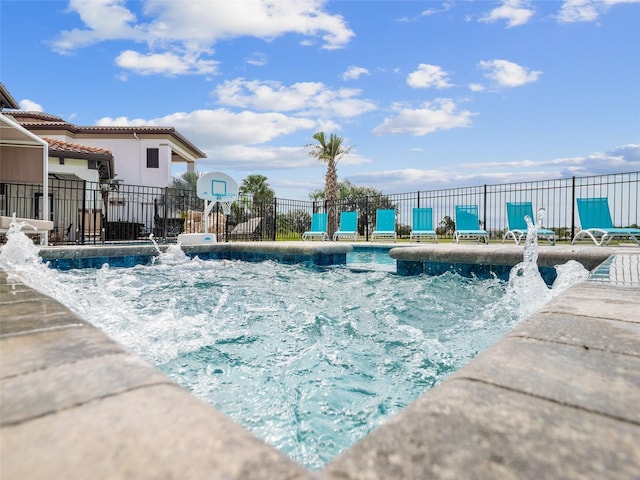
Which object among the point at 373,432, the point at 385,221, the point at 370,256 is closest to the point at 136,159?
the point at 385,221

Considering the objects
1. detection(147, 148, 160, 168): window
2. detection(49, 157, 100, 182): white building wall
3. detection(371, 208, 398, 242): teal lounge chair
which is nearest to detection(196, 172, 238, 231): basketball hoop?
detection(371, 208, 398, 242): teal lounge chair

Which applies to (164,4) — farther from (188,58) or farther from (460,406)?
(460,406)

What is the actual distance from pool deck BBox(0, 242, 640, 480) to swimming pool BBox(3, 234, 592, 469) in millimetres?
995

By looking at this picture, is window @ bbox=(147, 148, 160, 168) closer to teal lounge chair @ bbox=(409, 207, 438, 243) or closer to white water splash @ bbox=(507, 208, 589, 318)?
teal lounge chair @ bbox=(409, 207, 438, 243)

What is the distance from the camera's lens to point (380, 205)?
1922 centimetres

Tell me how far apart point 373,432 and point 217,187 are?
983 cm

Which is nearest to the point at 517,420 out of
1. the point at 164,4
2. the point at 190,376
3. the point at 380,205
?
the point at 190,376

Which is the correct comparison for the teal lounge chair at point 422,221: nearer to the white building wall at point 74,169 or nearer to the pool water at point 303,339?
the pool water at point 303,339

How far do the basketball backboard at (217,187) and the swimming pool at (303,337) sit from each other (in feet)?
13.7

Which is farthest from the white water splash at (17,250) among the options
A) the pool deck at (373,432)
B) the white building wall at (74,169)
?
the white building wall at (74,169)

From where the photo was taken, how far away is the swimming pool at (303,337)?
1997mm

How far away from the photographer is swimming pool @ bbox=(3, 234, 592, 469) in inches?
78.6

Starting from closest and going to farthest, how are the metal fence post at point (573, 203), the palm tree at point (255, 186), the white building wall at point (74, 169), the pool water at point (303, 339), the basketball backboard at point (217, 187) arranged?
1. the pool water at point (303, 339)
2. the basketball backboard at point (217, 187)
3. the metal fence post at point (573, 203)
4. the white building wall at point (74, 169)
5. the palm tree at point (255, 186)

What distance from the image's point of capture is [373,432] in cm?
65
